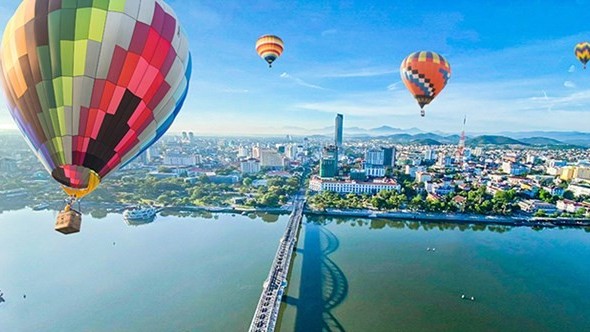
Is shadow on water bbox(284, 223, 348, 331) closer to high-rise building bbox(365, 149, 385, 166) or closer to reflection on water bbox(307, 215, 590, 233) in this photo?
reflection on water bbox(307, 215, 590, 233)

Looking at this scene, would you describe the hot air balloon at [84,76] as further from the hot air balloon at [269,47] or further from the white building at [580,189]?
the white building at [580,189]

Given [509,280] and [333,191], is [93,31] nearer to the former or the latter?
[509,280]

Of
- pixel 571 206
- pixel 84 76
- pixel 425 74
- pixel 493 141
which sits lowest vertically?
pixel 571 206

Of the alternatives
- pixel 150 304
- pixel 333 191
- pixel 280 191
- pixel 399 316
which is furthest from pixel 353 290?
pixel 333 191

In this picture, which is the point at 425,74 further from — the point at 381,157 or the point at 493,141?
the point at 493,141

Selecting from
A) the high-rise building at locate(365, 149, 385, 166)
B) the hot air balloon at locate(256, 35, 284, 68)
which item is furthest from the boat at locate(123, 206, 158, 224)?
the high-rise building at locate(365, 149, 385, 166)

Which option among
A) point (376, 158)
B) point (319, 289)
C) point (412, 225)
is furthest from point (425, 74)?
point (376, 158)
